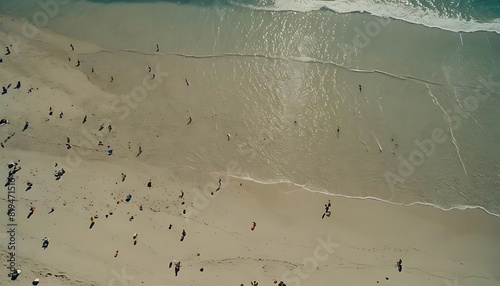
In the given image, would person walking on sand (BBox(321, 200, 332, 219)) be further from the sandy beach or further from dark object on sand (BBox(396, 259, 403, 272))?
dark object on sand (BBox(396, 259, 403, 272))

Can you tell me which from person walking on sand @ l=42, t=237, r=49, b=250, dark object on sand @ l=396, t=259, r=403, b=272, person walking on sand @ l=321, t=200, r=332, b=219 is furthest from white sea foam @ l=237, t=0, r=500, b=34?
person walking on sand @ l=42, t=237, r=49, b=250

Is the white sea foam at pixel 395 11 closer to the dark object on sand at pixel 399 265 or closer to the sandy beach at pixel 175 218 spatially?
the sandy beach at pixel 175 218

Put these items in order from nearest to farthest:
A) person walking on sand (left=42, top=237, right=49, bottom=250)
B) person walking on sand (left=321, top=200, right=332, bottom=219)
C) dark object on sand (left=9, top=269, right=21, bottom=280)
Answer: dark object on sand (left=9, top=269, right=21, bottom=280) → person walking on sand (left=42, top=237, right=49, bottom=250) → person walking on sand (left=321, top=200, right=332, bottom=219)

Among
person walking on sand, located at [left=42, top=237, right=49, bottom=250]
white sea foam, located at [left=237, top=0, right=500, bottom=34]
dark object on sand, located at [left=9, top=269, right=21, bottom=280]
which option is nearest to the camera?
dark object on sand, located at [left=9, top=269, right=21, bottom=280]

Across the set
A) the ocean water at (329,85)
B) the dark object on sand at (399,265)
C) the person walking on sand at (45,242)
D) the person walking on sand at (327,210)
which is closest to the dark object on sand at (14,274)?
the person walking on sand at (45,242)

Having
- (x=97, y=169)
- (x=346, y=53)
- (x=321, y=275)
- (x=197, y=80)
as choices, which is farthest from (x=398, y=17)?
(x=97, y=169)

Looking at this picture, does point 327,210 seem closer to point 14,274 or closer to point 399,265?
point 399,265

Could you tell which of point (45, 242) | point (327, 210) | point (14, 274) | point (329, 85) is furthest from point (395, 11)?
point (14, 274)
